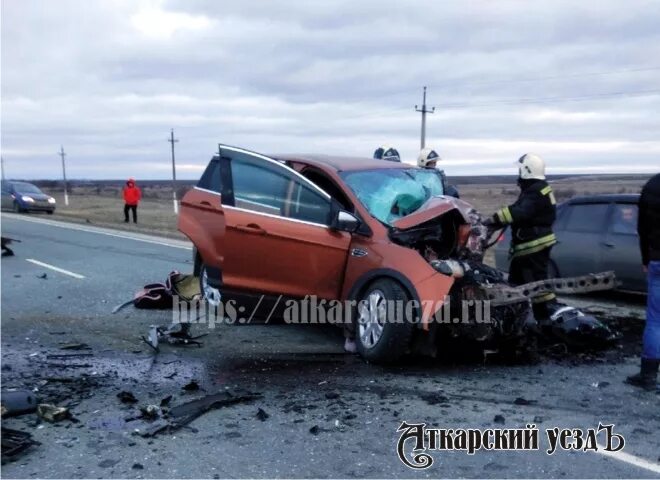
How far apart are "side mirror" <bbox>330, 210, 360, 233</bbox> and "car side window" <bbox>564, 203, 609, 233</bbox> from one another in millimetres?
4670

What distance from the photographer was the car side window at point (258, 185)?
6504mm

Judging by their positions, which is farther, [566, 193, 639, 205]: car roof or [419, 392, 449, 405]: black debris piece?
[566, 193, 639, 205]: car roof

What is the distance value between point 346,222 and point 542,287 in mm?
1762

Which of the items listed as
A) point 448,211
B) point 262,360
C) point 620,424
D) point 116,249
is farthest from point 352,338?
point 116,249

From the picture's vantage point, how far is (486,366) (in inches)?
236

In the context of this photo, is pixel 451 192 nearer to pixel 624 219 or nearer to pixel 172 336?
pixel 624 219

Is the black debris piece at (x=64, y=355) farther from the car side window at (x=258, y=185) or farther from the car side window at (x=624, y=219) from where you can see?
the car side window at (x=624, y=219)

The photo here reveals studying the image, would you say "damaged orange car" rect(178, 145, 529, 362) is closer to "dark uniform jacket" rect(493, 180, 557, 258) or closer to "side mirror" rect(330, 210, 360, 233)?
"side mirror" rect(330, 210, 360, 233)

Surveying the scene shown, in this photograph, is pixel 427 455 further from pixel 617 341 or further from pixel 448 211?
pixel 617 341

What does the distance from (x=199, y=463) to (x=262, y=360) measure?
2.26 m

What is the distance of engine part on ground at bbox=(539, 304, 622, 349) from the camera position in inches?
256

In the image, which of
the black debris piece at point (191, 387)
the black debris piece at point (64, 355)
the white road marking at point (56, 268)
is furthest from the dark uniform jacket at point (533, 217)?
the white road marking at point (56, 268)

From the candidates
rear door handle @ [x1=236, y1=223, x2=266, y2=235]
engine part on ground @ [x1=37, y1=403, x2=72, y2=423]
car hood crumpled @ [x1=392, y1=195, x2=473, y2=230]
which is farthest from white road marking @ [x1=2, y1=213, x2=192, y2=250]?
engine part on ground @ [x1=37, y1=403, x2=72, y2=423]

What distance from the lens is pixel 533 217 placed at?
679cm
